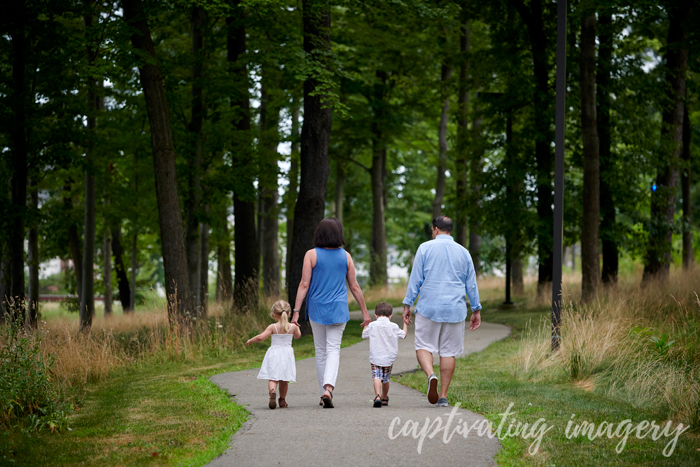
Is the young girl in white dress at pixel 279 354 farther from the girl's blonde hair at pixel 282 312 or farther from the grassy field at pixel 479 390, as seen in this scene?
the grassy field at pixel 479 390

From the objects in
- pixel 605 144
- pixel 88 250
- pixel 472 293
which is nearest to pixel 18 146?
pixel 88 250

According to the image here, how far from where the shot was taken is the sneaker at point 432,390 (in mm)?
7457

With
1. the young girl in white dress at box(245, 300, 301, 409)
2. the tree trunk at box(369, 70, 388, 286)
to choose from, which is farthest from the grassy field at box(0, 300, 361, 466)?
the tree trunk at box(369, 70, 388, 286)

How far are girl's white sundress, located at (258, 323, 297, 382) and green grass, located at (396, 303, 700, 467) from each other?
6.21 ft

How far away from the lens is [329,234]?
25.6 feet

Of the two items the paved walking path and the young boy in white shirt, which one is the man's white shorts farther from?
the paved walking path

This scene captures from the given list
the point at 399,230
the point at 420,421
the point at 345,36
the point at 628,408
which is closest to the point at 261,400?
the point at 420,421

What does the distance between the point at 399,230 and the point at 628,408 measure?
34637 millimetres

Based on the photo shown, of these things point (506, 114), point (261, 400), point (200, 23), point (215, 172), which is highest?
point (200, 23)

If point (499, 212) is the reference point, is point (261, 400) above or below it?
below

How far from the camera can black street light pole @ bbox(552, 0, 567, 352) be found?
35.1 ft

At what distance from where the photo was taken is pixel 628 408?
7516mm

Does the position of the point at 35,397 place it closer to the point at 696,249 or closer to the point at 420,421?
the point at 420,421

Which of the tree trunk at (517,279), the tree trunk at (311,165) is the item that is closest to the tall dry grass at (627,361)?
the tree trunk at (311,165)
